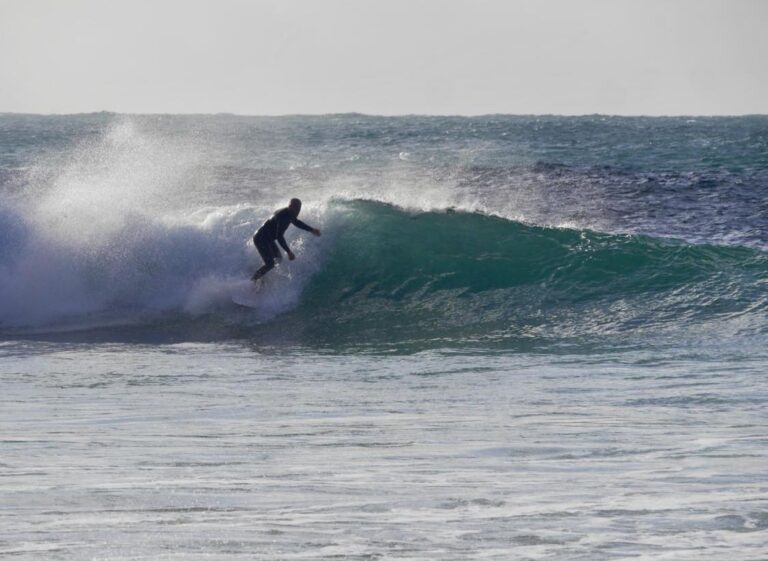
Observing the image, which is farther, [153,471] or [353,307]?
[353,307]

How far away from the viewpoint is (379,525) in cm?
645

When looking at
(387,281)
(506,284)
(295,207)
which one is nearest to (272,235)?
(295,207)

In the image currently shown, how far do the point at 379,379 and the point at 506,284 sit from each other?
5.96 metres

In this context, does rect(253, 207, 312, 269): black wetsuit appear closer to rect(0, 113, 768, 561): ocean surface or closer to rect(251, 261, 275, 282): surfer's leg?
rect(251, 261, 275, 282): surfer's leg

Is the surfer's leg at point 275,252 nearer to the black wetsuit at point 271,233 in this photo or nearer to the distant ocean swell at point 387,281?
the black wetsuit at point 271,233

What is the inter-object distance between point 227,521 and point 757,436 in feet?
11.9

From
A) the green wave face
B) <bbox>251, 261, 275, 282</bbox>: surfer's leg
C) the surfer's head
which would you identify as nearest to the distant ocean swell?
the green wave face

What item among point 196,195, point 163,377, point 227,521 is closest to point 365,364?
point 163,377

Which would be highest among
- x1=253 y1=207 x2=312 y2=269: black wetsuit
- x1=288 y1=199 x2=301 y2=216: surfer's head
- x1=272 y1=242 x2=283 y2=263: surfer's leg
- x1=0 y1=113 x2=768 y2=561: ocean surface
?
x1=288 y1=199 x2=301 y2=216: surfer's head

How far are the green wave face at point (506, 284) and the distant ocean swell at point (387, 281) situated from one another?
0.03m

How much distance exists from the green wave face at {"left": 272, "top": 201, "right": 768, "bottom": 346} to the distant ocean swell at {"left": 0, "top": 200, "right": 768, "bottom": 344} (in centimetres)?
3

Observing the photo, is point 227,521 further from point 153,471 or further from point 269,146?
point 269,146

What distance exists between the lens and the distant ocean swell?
48.9 ft

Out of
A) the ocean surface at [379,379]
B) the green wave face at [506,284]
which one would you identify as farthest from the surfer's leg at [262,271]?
the green wave face at [506,284]
